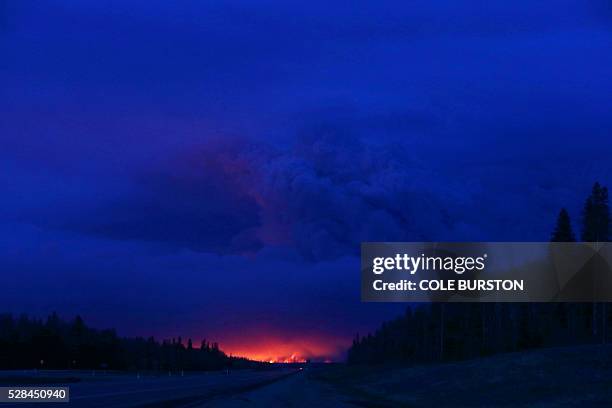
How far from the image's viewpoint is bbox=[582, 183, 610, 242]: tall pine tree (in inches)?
4700

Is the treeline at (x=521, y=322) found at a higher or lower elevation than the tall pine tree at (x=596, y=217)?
lower

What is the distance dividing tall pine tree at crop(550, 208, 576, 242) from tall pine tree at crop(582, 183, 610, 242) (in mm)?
15258

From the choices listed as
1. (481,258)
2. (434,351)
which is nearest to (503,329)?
(434,351)

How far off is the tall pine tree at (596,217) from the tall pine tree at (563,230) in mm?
15258

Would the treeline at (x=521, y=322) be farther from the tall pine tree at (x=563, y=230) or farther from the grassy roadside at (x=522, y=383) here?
the grassy roadside at (x=522, y=383)

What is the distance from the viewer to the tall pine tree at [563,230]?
139125mm

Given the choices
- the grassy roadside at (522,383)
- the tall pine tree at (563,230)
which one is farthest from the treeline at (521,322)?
the grassy roadside at (522,383)

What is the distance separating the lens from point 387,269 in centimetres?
4475

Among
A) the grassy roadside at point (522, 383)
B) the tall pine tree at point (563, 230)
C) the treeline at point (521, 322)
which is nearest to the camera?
the grassy roadside at point (522, 383)

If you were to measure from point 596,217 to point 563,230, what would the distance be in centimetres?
1989

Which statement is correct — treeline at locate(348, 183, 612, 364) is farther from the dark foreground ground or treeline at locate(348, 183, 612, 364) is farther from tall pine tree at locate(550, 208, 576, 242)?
the dark foreground ground

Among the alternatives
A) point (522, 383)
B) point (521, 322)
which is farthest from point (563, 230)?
point (522, 383)

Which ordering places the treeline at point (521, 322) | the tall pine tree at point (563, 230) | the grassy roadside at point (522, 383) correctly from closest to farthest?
the grassy roadside at point (522, 383) < the treeline at point (521, 322) < the tall pine tree at point (563, 230)

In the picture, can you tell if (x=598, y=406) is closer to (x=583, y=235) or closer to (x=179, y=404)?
(x=179, y=404)
